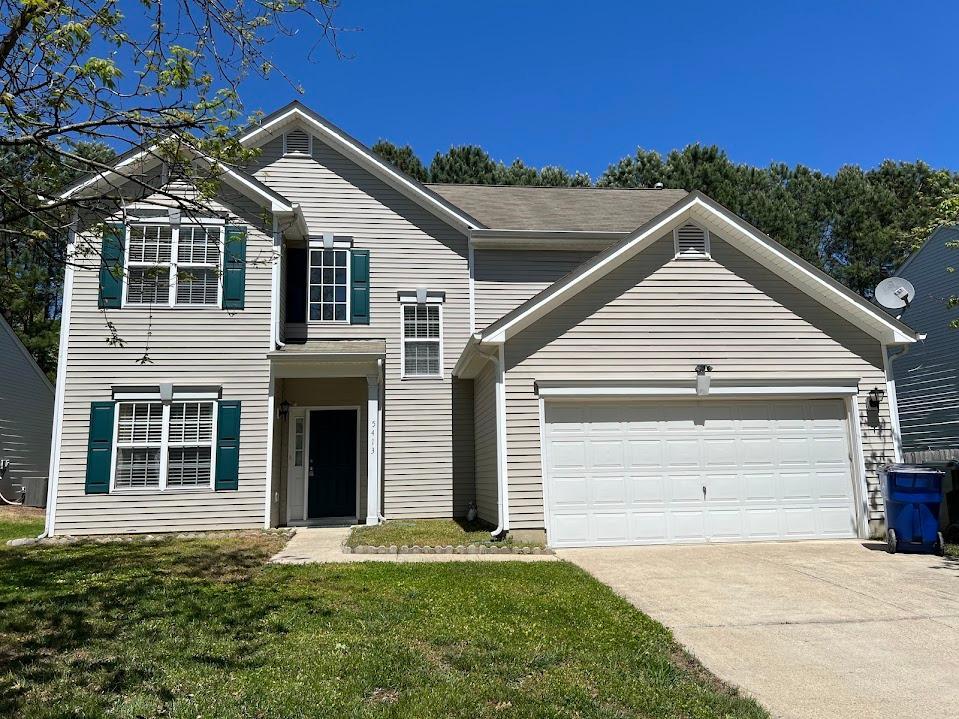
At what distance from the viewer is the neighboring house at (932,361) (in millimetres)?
15180

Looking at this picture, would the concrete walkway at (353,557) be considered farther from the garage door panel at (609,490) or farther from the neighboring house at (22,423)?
the neighboring house at (22,423)

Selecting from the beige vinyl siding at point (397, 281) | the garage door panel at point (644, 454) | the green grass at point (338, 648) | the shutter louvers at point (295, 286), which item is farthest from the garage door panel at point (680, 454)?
the shutter louvers at point (295, 286)

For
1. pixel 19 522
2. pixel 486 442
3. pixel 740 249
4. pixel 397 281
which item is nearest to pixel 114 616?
pixel 486 442

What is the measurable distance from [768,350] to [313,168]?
9.14 metres

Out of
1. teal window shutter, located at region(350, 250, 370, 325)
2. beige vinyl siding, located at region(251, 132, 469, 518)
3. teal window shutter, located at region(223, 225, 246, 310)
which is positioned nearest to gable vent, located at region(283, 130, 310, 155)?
beige vinyl siding, located at region(251, 132, 469, 518)

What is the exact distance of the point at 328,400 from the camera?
13281 millimetres

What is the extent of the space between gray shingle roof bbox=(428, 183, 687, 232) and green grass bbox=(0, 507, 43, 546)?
10065 mm

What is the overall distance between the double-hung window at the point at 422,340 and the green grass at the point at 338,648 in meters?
6.10

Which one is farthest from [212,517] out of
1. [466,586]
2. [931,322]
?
[931,322]

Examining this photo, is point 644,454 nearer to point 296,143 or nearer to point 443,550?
point 443,550

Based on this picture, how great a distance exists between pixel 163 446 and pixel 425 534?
4628 mm

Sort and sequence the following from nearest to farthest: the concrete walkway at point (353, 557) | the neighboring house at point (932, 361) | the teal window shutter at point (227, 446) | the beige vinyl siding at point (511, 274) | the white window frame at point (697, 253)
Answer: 1. the concrete walkway at point (353, 557)
2. the white window frame at point (697, 253)
3. the teal window shutter at point (227, 446)
4. the beige vinyl siding at point (511, 274)
5. the neighboring house at point (932, 361)

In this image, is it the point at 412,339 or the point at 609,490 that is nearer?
the point at 609,490

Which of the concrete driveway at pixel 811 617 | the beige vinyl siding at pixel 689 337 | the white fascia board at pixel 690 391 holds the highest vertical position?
the beige vinyl siding at pixel 689 337
